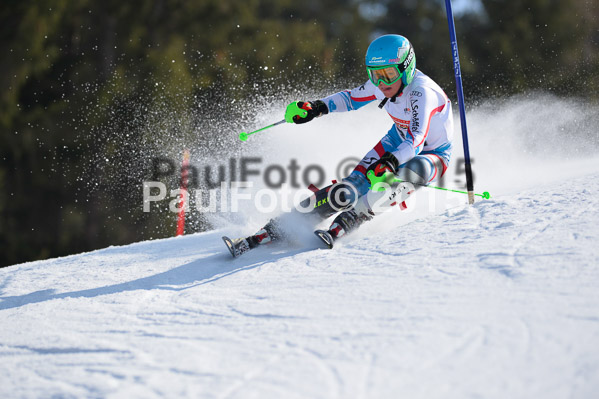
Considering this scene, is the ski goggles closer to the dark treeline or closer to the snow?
the snow

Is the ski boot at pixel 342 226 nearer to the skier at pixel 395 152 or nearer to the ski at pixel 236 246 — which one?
the skier at pixel 395 152

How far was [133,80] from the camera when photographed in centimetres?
1567

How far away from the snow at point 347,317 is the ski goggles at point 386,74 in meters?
1.04

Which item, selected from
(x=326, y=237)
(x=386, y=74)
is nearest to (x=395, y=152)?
(x=386, y=74)

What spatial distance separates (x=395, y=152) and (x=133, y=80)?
42.9ft

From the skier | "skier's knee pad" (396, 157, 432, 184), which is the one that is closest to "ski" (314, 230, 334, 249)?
the skier

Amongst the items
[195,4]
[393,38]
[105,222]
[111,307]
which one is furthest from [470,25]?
[111,307]

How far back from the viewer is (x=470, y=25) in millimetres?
20625

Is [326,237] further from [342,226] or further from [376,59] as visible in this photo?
[376,59]

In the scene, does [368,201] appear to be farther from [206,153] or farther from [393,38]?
[206,153]

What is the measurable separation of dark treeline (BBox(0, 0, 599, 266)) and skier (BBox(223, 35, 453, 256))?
31.7 feet

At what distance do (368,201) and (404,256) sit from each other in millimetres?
774

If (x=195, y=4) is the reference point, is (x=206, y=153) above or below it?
below

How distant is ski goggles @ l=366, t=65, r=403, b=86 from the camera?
4115 mm
